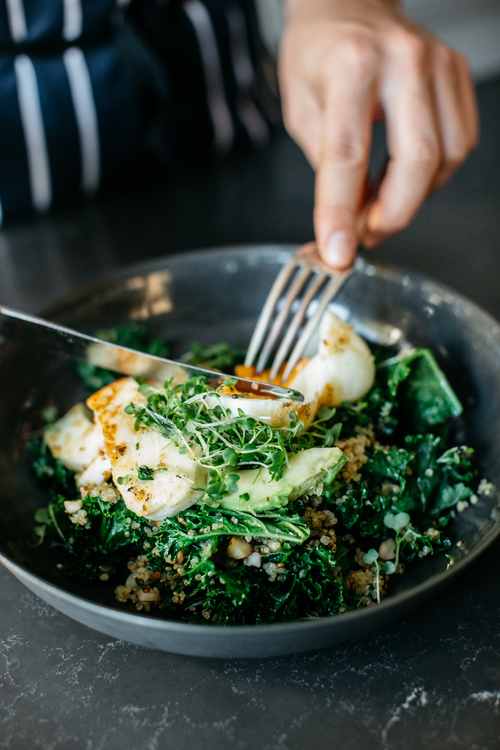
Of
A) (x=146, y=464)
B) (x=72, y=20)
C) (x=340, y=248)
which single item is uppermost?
(x=72, y=20)

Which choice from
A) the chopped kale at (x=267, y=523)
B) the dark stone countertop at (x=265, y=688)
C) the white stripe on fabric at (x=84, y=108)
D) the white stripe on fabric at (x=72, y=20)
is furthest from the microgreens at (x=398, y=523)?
the white stripe on fabric at (x=72, y=20)

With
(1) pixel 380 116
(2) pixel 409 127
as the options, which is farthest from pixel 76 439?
(1) pixel 380 116

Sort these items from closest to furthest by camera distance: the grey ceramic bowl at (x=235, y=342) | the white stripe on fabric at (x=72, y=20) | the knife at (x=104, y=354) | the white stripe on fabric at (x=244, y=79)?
the grey ceramic bowl at (x=235, y=342) → the knife at (x=104, y=354) → the white stripe on fabric at (x=72, y=20) → the white stripe on fabric at (x=244, y=79)

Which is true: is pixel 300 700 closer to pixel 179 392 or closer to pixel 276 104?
pixel 179 392

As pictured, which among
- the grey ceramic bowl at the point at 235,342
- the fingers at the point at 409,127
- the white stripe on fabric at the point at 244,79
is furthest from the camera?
the white stripe on fabric at the point at 244,79

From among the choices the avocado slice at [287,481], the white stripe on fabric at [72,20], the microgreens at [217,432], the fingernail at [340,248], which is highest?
the white stripe on fabric at [72,20]

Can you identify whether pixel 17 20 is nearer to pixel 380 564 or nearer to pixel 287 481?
pixel 287 481

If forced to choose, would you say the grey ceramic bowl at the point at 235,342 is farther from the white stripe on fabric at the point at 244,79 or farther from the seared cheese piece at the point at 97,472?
the white stripe on fabric at the point at 244,79

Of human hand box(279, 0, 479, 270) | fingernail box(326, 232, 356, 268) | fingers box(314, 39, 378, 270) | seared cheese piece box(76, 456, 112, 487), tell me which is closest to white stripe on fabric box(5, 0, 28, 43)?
human hand box(279, 0, 479, 270)
